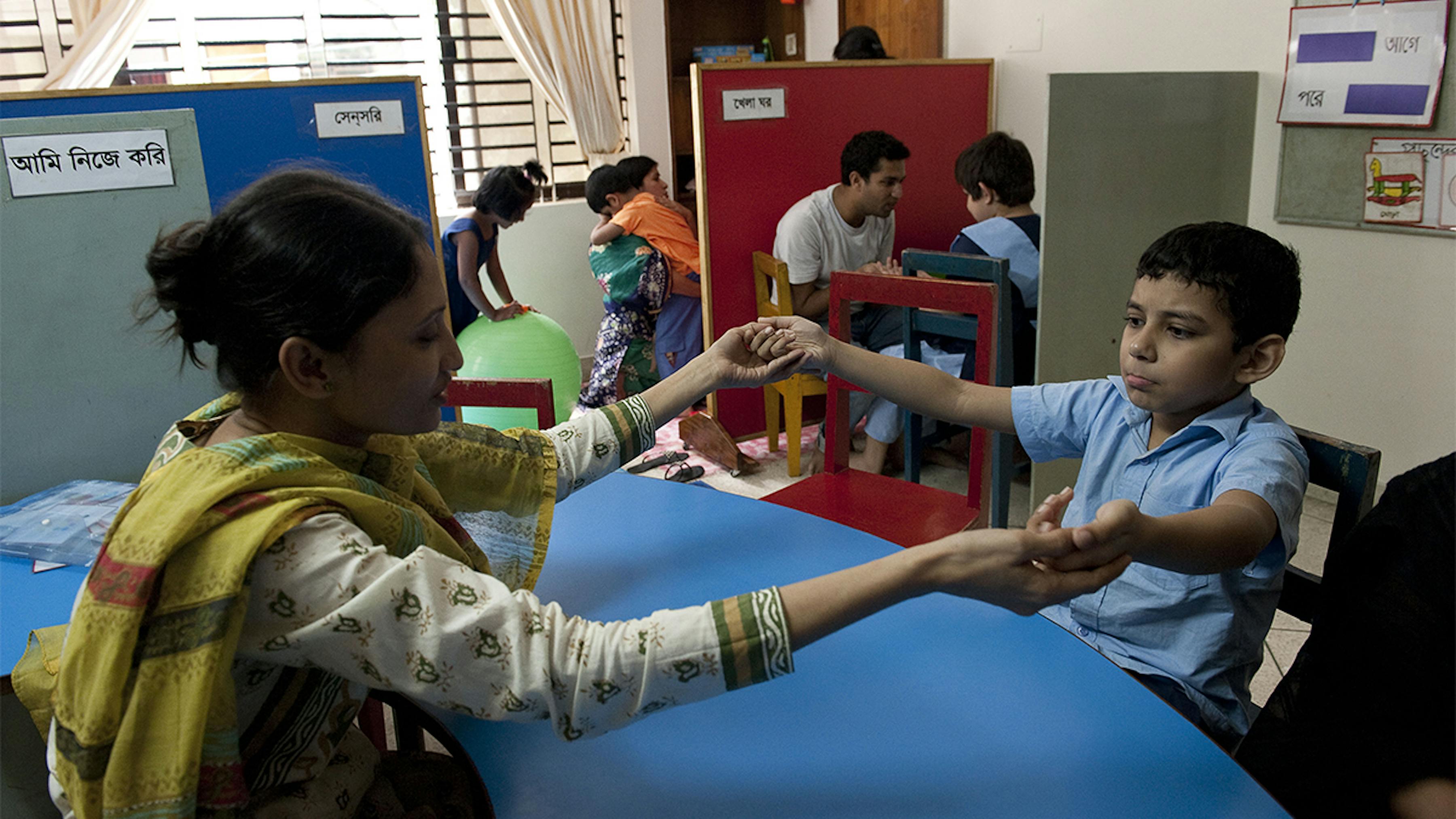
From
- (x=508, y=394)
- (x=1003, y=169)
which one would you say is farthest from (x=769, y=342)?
(x=1003, y=169)

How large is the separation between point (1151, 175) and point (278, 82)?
2.50 metres

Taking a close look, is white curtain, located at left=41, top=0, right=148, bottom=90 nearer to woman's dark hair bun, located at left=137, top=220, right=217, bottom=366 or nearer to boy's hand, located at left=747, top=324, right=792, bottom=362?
boy's hand, located at left=747, top=324, right=792, bottom=362

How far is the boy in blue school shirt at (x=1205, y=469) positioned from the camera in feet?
3.81

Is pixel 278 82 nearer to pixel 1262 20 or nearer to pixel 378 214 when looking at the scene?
pixel 378 214

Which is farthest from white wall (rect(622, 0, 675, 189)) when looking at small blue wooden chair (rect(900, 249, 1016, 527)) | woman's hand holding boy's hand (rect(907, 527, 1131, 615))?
woman's hand holding boy's hand (rect(907, 527, 1131, 615))

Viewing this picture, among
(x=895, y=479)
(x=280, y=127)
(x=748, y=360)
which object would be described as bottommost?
(x=895, y=479)

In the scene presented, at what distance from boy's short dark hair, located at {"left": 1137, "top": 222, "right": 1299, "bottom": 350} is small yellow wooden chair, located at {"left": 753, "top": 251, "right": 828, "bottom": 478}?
2252mm

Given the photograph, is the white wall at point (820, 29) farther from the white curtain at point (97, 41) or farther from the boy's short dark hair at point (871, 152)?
the white curtain at point (97, 41)

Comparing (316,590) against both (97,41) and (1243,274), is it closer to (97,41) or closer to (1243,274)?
(1243,274)

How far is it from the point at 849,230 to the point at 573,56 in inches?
92.7

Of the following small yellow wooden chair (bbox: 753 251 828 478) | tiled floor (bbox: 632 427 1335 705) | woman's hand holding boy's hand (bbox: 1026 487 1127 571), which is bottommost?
tiled floor (bbox: 632 427 1335 705)

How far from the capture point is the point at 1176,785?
832 millimetres

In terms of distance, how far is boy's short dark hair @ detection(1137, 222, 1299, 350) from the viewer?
4.12 feet

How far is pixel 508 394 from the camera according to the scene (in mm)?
1804
